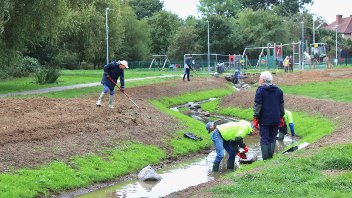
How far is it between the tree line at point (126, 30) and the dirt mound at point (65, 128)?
8.81m

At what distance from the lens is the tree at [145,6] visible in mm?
118000

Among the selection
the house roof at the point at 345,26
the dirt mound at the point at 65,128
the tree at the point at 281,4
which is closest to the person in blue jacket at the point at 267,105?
the dirt mound at the point at 65,128

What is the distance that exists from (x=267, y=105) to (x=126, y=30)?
2936 inches

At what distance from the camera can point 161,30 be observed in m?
96.4

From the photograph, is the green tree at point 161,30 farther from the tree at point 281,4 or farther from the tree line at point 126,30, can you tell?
the tree at point 281,4

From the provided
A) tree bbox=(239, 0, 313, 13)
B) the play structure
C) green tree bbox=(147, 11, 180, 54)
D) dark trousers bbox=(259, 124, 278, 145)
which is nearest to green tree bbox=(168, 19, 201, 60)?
the play structure

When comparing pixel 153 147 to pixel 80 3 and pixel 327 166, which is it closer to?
pixel 327 166

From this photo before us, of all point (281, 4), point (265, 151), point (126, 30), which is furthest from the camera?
point (281, 4)

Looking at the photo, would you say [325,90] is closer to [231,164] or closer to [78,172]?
[231,164]

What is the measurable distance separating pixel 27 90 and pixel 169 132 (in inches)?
556

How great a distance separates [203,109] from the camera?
35.7m

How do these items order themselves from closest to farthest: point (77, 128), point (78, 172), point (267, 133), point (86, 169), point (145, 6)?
point (267, 133)
point (78, 172)
point (86, 169)
point (77, 128)
point (145, 6)

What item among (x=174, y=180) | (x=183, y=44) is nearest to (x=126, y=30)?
(x=183, y=44)

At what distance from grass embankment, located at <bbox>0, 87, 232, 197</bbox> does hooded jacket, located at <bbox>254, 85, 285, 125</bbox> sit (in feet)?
14.7
